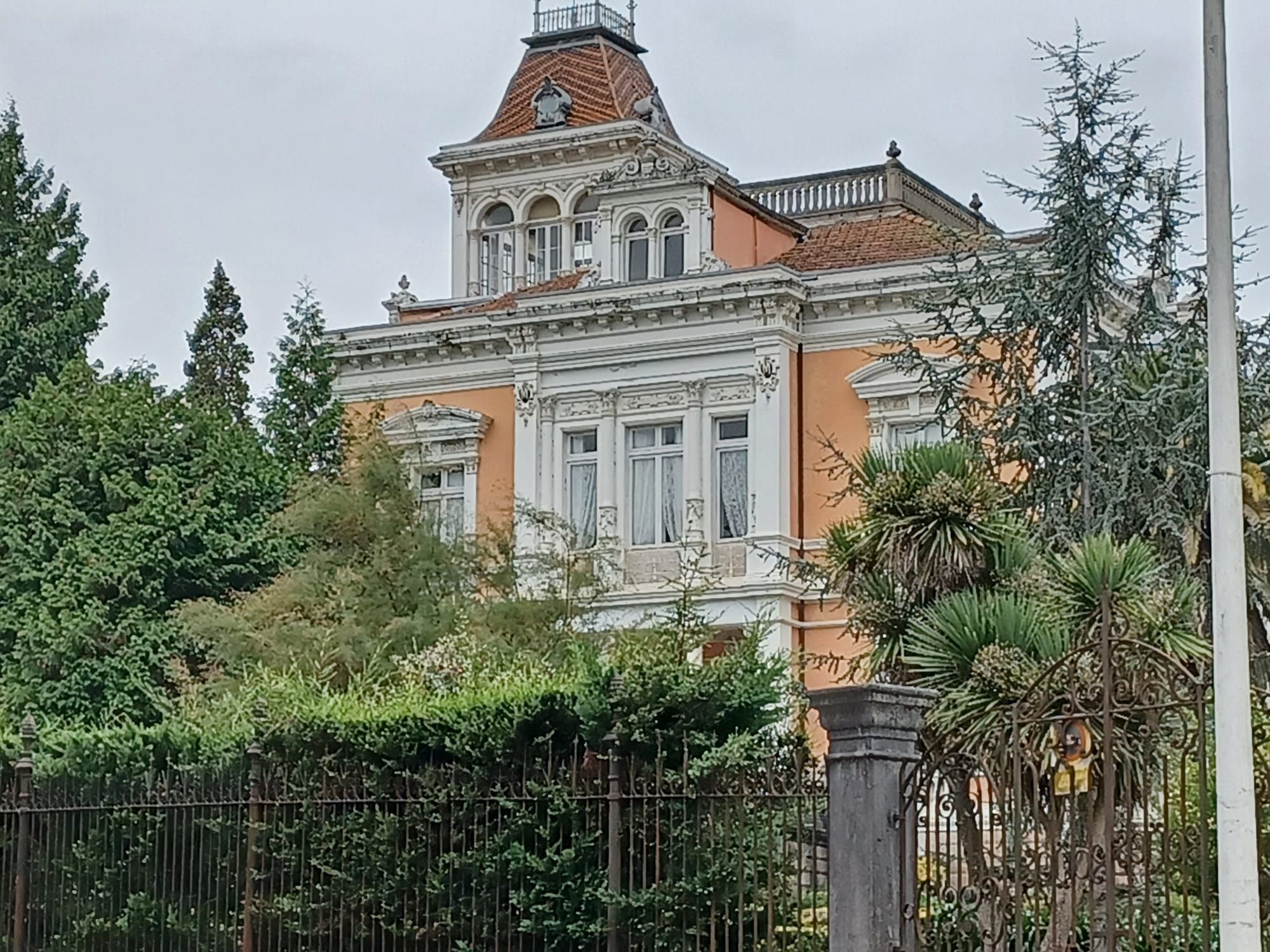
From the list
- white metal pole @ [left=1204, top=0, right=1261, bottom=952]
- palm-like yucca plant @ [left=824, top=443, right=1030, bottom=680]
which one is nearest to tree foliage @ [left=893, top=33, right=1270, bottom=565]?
palm-like yucca plant @ [left=824, top=443, right=1030, bottom=680]

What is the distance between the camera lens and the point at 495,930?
1461cm

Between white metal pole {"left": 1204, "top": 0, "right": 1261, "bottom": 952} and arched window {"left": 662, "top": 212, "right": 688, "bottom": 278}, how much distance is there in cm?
2291

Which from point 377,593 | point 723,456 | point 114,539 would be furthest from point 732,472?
point 114,539

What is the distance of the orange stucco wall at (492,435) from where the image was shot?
111 ft

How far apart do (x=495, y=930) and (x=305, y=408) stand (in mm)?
21510

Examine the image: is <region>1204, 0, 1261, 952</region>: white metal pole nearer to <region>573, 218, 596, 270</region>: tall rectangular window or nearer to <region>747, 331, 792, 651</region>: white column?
<region>747, 331, 792, 651</region>: white column

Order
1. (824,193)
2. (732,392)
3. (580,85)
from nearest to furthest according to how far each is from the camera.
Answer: (732,392) < (824,193) < (580,85)

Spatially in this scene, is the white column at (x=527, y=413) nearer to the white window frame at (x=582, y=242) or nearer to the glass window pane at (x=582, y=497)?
the glass window pane at (x=582, y=497)

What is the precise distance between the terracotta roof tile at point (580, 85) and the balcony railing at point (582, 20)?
87cm

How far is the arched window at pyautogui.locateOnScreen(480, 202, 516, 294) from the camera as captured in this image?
42062 millimetres

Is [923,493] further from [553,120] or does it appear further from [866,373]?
[553,120]

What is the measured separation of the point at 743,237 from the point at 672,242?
1101 mm

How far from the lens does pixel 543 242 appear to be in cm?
4184

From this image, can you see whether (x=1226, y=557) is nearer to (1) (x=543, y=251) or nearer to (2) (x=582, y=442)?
(2) (x=582, y=442)
